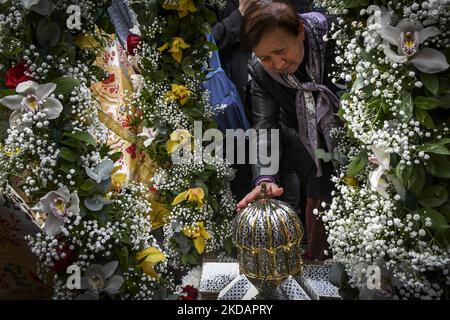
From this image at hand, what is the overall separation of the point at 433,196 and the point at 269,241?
812 millimetres

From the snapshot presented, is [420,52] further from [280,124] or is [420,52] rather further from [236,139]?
[236,139]

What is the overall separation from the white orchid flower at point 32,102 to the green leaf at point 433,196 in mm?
1368

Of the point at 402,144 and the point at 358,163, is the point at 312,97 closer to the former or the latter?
the point at 358,163

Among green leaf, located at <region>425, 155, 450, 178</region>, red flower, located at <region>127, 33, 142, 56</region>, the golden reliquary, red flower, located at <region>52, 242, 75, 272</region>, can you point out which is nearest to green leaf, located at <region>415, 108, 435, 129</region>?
green leaf, located at <region>425, 155, 450, 178</region>

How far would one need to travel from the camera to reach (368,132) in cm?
196

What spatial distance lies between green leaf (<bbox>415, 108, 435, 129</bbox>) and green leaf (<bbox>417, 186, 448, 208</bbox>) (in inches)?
8.7

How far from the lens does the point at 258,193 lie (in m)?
2.81

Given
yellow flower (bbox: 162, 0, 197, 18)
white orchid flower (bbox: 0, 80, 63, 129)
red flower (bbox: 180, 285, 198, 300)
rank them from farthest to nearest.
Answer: yellow flower (bbox: 162, 0, 197, 18) < red flower (bbox: 180, 285, 198, 300) < white orchid flower (bbox: 0, 80, 63, 129)

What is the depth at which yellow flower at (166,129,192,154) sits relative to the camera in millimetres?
2791

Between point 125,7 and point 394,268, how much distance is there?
1.92 meters

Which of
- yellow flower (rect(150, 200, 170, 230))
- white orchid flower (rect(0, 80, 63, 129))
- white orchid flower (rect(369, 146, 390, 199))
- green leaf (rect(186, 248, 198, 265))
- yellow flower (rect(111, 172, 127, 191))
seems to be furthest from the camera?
yellow flower (rect(150, 200, 170, 230))

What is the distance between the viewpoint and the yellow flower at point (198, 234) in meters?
2.78

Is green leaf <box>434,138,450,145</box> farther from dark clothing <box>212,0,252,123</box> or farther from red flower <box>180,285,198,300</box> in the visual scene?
red flower <box>180,285,198,300</box>

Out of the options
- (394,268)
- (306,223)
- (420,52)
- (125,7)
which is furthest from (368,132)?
(125,7)
